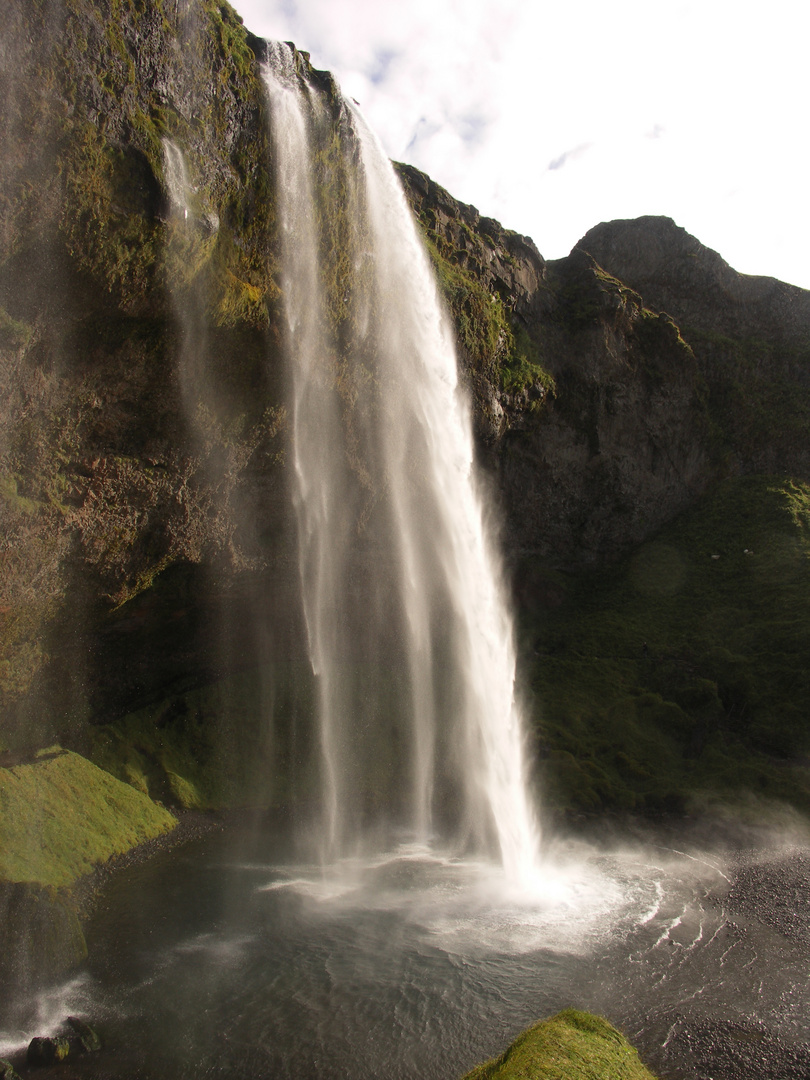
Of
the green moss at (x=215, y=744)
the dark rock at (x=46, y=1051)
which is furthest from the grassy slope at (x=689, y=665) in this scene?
the dark rock at (x=46, y=1051)

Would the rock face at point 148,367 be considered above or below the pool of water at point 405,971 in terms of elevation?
above

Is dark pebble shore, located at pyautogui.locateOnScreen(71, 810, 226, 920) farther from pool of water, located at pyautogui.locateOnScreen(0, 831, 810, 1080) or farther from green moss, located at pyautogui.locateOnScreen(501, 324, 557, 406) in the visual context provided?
green moss, located at pyautogui.locateOnScreen(501, 324, 557, 406)

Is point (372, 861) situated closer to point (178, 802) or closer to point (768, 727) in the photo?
point (178, 802)

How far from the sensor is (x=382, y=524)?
2345 cm

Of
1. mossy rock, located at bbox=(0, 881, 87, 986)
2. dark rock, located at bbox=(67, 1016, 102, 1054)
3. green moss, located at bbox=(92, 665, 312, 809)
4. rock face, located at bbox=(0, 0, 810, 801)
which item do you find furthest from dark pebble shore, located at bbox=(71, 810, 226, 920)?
dark rock, located at bbox=(67, 1016, 102, 1054)

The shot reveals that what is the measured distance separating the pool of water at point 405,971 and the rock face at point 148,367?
720 cm

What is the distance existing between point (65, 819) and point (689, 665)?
23.6 metres

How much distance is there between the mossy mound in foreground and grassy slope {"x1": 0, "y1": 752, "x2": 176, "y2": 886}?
37.3 ft

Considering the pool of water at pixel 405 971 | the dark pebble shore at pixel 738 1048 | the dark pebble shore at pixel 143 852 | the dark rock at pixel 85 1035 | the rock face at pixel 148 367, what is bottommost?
the dark pebble shore at pixel 738 1048

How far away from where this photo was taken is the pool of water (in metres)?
9.29

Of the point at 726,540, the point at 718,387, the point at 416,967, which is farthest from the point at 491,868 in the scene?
the point at 718,387

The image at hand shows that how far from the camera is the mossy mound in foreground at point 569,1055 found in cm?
681

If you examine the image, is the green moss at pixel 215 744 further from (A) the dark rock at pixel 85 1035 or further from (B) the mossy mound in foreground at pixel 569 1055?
(B) the mossy mound in foreground at pixel 569 1055

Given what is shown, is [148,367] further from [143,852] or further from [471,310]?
[471,310]
